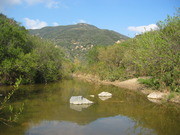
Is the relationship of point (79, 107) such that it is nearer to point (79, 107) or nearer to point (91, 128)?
point (79, 107)

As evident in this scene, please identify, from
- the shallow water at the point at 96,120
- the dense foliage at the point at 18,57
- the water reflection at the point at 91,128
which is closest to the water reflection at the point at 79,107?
the shallow water at the point at 96,120

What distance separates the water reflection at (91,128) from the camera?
834 centimetres

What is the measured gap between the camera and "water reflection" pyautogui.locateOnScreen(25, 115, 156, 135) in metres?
8.34

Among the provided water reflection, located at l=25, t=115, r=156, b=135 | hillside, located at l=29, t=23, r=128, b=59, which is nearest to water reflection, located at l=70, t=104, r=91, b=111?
water reflection, located at l=25, t=115, r=156, b=135

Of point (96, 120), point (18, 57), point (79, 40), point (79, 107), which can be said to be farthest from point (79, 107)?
point (79, 40)

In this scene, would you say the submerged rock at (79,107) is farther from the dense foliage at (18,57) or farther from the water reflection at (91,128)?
the dense foliage at (18,57)

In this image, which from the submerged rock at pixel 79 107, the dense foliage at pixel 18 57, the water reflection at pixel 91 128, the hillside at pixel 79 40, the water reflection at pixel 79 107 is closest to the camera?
the water reflection at pixel 91 128

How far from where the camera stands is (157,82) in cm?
1925

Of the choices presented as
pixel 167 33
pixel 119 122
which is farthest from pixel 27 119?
pixel 167 33

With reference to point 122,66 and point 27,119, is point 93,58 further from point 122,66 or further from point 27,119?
point 27,119

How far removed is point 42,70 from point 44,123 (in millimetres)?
18507

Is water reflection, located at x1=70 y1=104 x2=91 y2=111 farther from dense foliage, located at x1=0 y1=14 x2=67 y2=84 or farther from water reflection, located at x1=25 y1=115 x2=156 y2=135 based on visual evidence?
dense foliage, located at x1=0 y1=14 x2=67 y2=84

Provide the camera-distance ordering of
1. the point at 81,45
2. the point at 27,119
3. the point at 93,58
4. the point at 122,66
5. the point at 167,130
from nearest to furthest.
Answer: the point at 167,130
the point at 27,119
the point at 122,66
the point at 93,58
the point at 81,45

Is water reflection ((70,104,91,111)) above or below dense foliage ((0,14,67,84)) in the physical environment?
below
